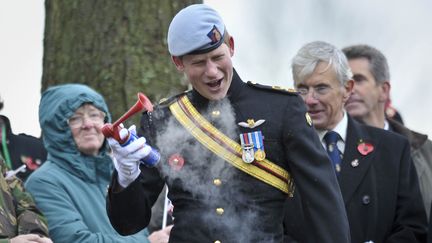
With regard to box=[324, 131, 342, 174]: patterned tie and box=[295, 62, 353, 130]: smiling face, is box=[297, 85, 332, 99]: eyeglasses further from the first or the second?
box=[324, 131, 342, 174]: patterned tie

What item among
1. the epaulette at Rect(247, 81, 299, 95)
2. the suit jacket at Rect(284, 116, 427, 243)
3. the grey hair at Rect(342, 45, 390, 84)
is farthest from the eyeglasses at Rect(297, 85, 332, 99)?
the epaulette at Rect(247, 81, 299, 95)

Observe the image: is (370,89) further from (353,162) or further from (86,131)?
(86,131)

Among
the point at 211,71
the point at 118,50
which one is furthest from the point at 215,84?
the point at 118,50

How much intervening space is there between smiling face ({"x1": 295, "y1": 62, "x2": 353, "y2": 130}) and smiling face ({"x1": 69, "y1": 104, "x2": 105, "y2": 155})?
1242mm

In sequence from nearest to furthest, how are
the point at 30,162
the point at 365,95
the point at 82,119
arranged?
the point at 82,119, the point at 30,162, the point at 365,95

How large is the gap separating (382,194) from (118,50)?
8.73ft

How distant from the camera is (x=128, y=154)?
477 centimetres

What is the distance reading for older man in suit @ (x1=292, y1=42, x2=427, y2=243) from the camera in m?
6.26

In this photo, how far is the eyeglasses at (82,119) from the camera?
676 cm

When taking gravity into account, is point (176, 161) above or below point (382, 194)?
above

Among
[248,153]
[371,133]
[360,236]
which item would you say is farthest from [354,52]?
[248,153]

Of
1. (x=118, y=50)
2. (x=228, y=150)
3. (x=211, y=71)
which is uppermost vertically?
(x=211, y=71)

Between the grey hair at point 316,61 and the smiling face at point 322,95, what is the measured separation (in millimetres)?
24

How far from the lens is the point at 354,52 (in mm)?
7680
